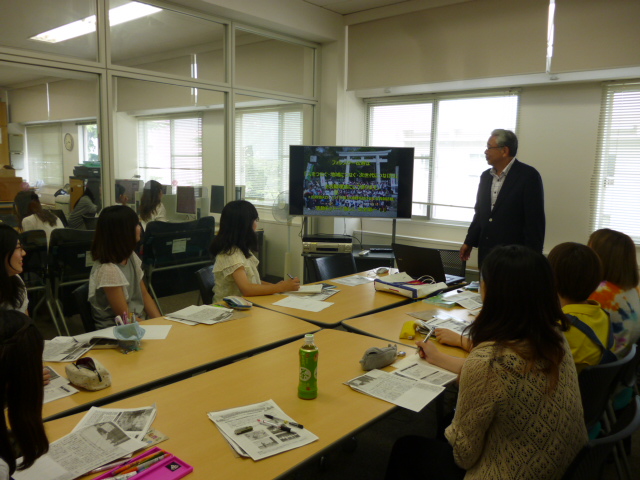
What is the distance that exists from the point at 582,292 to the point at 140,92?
374 centimetres

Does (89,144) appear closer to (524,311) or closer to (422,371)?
(422,371)

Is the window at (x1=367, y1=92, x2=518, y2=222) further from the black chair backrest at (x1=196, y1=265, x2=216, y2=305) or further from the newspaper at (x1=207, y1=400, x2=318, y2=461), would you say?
the newspaper at (x1=207, y1=400, x2=318, y2=461)

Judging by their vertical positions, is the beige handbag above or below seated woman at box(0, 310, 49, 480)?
below

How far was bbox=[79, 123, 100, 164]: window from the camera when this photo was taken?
3.98m

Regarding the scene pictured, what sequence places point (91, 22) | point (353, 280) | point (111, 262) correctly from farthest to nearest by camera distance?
1. point (91, 22)
2. point (353, 280)
3. point (111, 262)

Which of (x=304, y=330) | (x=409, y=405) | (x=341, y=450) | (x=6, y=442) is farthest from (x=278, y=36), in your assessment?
(x=6, y=442)

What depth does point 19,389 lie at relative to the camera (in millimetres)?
1027

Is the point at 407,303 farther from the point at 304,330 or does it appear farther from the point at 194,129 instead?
the point at 194,129

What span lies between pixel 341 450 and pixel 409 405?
1.28m

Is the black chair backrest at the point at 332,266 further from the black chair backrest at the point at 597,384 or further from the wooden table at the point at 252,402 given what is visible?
Result: the black chair backrest at the point at 597,384

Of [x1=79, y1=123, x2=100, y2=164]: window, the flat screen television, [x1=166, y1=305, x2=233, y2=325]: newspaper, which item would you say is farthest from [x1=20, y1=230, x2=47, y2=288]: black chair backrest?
the flat screen television

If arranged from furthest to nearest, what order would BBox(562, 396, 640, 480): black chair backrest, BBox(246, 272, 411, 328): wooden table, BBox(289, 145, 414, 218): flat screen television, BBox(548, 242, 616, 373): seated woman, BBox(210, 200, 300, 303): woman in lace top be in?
1. BBox(289, 145, 414, 218): flat screen television
2. BBox(210, 200, 300, 303): woman in lace top
3. BBox(246, 272, 411, 328): wooden table
4. BBox(548, 242, 616, 373): seated woman
5. BBox(562, 396, 640, 480): black chair backrest

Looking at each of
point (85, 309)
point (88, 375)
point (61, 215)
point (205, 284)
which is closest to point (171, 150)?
point (61, 215)

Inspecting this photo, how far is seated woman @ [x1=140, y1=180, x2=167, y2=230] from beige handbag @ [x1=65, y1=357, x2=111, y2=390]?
2745 millimetres
